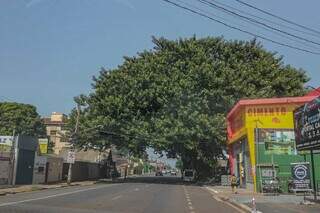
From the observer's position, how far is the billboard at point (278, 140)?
144 feet

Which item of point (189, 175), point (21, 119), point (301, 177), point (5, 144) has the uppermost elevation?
point (21, 119)

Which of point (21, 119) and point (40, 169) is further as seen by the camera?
point (21, 119)

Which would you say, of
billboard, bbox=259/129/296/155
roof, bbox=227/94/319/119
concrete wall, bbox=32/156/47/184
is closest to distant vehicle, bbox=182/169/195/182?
concrete wall, bbox=32/156/47/184

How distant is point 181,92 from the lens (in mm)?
57562

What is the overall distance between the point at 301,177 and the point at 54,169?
34749mm

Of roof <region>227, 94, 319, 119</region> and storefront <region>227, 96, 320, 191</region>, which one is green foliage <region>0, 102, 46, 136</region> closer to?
storefront <region>227, 96, 320, 191</region>

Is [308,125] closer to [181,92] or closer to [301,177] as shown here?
[301,177]

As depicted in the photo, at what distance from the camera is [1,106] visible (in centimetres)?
10250

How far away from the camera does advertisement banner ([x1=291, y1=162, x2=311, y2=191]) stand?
33062mm

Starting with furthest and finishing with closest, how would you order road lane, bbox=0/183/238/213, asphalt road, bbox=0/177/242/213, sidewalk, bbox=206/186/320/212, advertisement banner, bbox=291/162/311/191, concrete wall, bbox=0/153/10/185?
concrete wall, bbox=0/153/10/185 < advertisement banner, bbox=291/162/311/191 < sidewalk, bbox=206/186/320/212 < asphalt road, bbox=0/177/242/213 < road lane, bbox=0/183/238/213

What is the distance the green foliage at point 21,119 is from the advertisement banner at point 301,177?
71.5 metres

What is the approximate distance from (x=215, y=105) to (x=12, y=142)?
2201 cm

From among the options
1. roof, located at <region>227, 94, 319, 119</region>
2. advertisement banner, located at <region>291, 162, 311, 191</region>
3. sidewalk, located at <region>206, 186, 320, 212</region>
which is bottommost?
sidewalk, located at <region>206, 186, 320, 212</region>

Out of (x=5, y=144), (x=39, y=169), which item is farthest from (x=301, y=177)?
(x=39, y=169)
